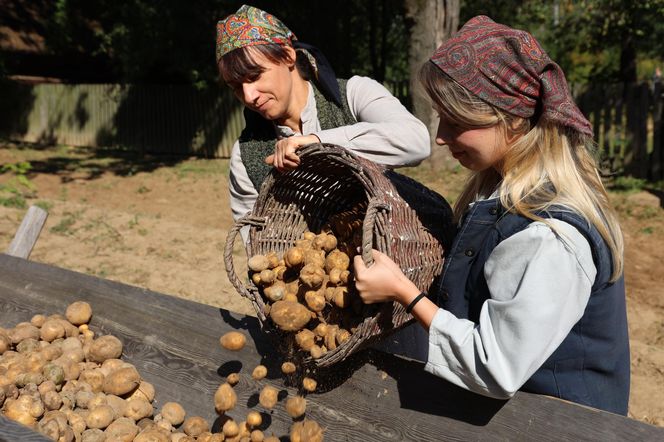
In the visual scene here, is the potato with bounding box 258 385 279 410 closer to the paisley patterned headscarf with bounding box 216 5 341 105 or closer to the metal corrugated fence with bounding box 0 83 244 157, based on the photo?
the paisley patterned headscarf with bounding box 216 5 341 105

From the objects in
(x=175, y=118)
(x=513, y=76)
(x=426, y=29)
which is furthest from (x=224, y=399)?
(x=175, y=118)

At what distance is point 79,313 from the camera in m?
2.93

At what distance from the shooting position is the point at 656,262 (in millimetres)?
5492

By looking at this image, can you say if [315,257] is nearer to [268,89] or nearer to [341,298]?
[341,298]

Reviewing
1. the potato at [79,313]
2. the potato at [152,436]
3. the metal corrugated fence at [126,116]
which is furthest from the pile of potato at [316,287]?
the metal corrugated fence at [126,116]

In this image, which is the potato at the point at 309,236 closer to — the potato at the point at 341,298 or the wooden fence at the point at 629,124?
the potato at the point at 341,298

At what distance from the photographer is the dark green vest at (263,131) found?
2361 mm

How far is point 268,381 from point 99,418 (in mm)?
679

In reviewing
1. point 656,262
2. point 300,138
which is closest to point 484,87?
point 300,138

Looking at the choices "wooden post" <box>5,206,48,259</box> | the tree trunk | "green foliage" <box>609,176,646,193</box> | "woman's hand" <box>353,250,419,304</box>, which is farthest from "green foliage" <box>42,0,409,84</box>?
"woman's hand" <box>353,250,419,304</box>

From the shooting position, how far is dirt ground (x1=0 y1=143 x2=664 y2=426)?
4.31 meters

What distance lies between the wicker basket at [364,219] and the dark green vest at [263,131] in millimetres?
195

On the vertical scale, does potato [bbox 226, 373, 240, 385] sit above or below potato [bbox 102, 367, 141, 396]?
above

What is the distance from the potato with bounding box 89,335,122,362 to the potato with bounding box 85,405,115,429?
1.05 feet
